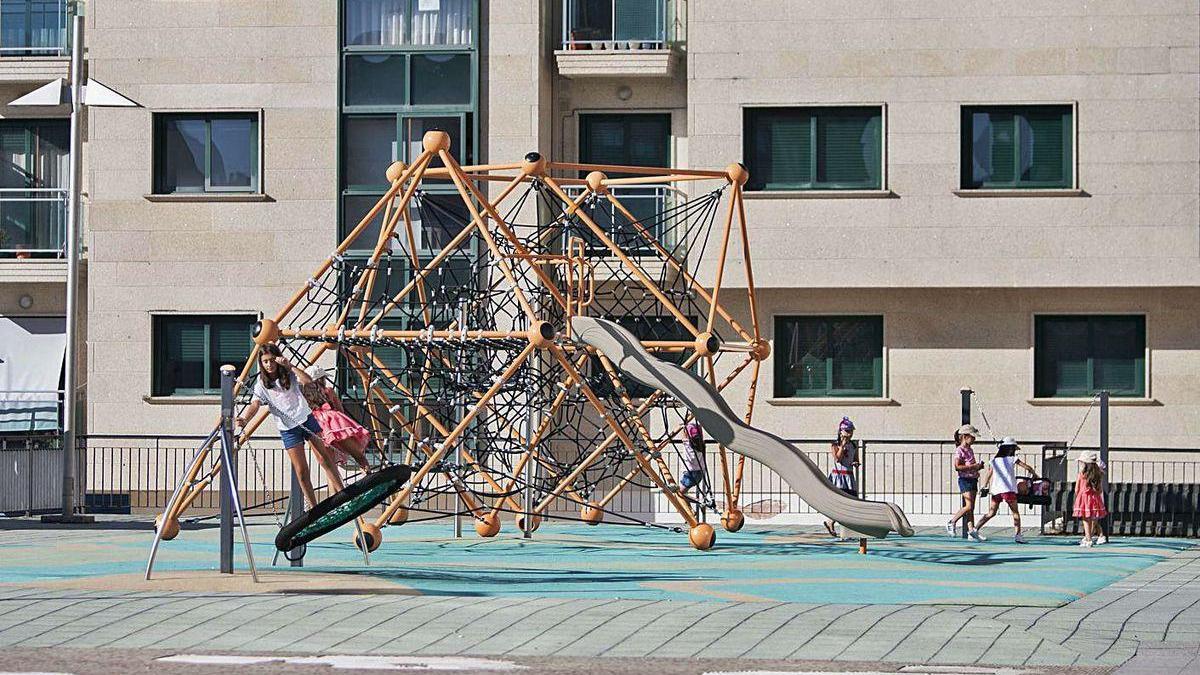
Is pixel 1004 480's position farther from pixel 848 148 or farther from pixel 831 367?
pixel 848 148

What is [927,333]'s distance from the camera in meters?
34.2

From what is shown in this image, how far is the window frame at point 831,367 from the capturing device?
1344 inches

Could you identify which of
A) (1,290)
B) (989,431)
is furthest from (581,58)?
(1,290)

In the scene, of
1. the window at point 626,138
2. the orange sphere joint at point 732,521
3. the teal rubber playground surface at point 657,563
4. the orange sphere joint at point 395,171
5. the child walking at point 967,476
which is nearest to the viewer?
the teal rubber playground surface at point 657,563

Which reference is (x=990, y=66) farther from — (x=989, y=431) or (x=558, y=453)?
(x=558, y=453)

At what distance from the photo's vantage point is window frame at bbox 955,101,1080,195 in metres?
33.3

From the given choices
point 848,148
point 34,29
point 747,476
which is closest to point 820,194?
point 848,148

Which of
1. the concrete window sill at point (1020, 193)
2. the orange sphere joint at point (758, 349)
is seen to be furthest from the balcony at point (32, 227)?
the concrete window sill at point (1020, 193)

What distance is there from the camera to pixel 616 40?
34.4 m

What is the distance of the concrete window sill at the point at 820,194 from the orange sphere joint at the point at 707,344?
11.1 meters

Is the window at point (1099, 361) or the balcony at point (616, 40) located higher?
the balcony at point (616, 40)

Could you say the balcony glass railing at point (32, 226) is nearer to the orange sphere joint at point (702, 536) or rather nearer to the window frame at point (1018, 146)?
the window frame at point (1018, 146)

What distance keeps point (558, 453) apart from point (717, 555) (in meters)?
11.8

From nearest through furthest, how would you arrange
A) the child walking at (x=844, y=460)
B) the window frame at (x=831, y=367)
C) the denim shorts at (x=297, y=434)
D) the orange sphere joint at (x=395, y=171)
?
the denim shorts at (x=297, y=434) < the orange sphere joint at (x=395, y=171) < the child walking at (x=844, y=460) < the window frame at (x=831, y=367)
